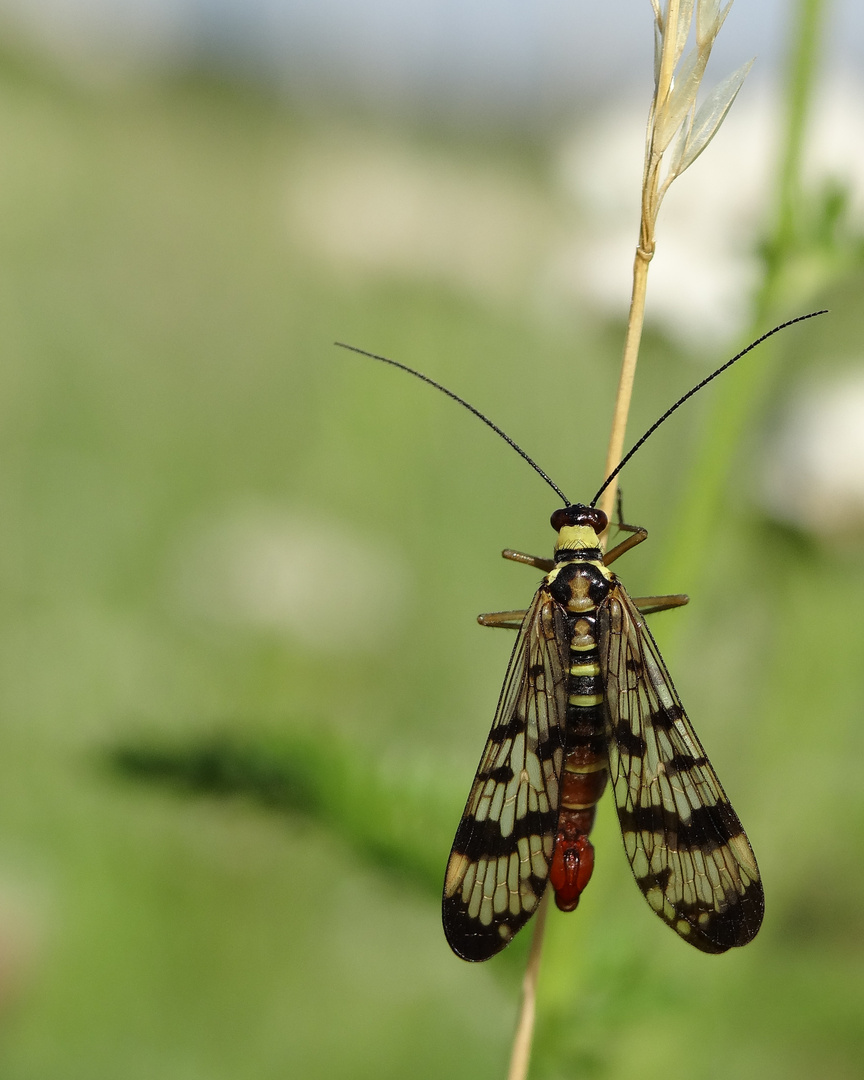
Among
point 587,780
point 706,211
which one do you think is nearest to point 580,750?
point 587,780

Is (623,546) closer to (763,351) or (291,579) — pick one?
(763,351)

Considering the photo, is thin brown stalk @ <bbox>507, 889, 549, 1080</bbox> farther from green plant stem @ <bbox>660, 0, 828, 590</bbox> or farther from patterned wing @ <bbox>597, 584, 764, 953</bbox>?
green plant stem @ <bbox>660, 0, 828, 590</bbox>

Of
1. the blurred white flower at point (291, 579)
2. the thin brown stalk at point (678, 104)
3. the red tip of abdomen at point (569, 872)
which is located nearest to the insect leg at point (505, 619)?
the red tip of abdomen at point (569, 872)

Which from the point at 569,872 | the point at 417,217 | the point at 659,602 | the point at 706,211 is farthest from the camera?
the point at 417,217

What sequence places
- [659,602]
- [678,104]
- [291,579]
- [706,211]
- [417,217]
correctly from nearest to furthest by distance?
[678,104]
[659,602]
[706,211]
[291,579]
[417,217]

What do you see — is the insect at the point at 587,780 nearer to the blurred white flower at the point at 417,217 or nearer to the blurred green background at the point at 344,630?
the blurred green background at the point at 344,630

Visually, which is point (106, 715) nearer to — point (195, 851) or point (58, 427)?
point (195, 851)

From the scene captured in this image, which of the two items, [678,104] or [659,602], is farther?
[659,602]
